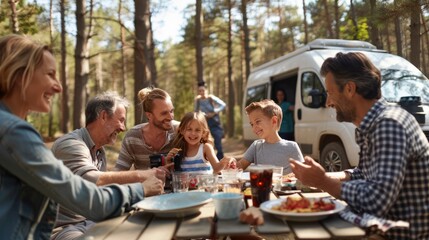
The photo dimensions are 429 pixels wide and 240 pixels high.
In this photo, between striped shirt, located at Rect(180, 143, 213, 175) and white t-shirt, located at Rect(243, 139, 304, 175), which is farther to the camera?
white t-shirt, located at Rect(243, 139, 304, 175)

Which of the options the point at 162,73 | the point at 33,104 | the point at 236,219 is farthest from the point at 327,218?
the point at 162,73

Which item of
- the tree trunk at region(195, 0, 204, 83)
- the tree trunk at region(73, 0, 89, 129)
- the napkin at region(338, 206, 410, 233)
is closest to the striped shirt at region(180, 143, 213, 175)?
the napkin at region(338, 206, 410, 233)

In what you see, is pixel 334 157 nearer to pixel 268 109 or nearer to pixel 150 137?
pixel 268 109

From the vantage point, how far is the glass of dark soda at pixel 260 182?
2001mm

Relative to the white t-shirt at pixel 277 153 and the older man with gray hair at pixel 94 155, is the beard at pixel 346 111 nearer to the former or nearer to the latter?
the older man with gray hair at pixel 94 155

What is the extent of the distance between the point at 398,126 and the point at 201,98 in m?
7.86

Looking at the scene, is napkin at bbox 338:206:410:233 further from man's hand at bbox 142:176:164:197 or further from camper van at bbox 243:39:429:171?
camper van at bbox 243:39:429:171

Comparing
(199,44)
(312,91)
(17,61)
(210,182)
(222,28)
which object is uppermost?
(222,28)

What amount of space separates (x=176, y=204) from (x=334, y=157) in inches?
211

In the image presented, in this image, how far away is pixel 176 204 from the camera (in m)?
2.01

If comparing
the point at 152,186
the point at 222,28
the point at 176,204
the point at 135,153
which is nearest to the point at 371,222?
the point at 176,204

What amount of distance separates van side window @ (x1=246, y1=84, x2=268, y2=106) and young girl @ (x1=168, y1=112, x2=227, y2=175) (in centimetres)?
659

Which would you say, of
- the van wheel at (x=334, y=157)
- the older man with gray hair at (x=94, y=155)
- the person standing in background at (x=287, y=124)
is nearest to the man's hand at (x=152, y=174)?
the older man with gray hair at (x=94, y=155)

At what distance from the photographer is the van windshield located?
6527mm
